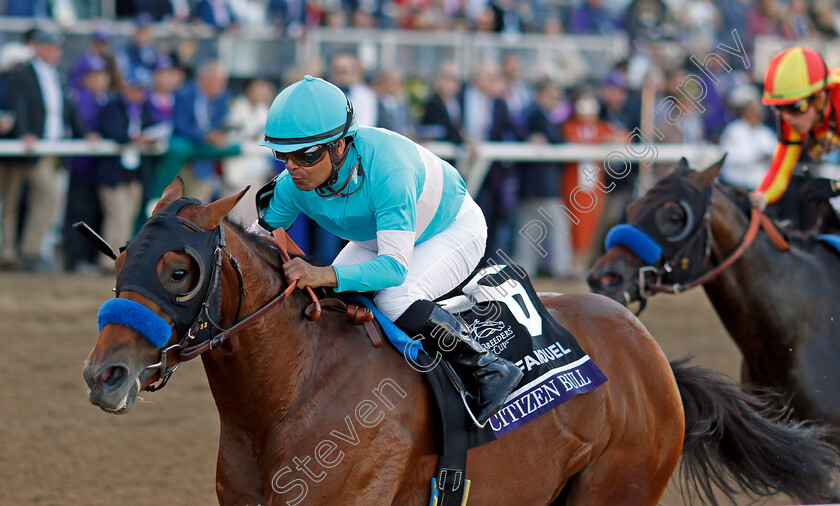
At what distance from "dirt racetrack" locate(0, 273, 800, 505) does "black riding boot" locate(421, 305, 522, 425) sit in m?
1.93

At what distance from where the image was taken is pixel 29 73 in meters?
9.16

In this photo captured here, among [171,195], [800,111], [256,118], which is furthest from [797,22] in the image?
[171,195]

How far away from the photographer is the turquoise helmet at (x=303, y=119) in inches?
115

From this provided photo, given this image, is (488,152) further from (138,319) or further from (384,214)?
(138,319)

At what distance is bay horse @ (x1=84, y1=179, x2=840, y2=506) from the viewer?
2740 mm

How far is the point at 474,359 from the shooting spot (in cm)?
320

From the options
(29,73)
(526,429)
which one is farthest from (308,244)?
(526,429)

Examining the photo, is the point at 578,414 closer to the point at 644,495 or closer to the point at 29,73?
the point at 644,495

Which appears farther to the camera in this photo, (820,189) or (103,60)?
(103,60)

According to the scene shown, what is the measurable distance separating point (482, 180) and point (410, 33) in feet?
8.40

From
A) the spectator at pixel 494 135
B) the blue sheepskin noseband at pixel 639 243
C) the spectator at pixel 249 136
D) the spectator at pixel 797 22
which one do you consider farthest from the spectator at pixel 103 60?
the spectator at pixel 797 22

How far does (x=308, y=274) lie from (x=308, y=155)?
36 cm

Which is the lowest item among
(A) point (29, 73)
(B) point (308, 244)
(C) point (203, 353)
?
(B) point (308, 244)

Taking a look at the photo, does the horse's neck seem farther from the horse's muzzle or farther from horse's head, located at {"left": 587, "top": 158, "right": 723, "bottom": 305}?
the horse's muzzle
